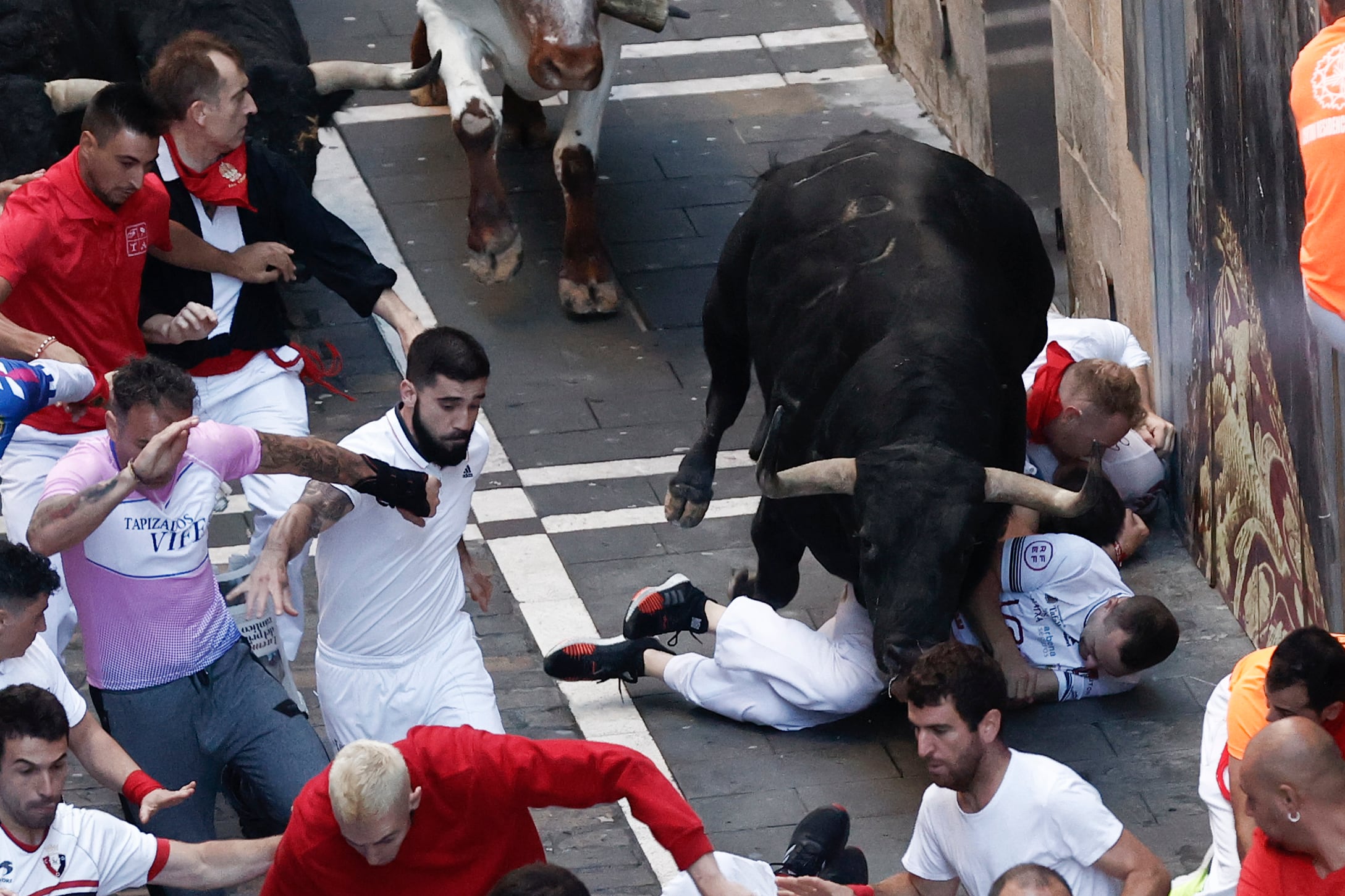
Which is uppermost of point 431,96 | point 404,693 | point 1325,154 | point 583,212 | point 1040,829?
point 1325,154

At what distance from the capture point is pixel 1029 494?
725 centimetres

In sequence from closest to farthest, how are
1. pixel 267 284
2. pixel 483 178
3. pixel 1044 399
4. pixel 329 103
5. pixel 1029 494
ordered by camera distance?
1. pixel 1029 494
2. pixel 267 284
3. pixel 1044 399
4. pixel 329 103
5. pixel 483 178

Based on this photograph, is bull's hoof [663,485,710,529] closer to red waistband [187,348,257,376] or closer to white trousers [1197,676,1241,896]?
red waistband [187,348,257,376]

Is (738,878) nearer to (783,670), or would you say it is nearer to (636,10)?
(783,670)

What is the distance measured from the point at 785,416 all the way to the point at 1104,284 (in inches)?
102

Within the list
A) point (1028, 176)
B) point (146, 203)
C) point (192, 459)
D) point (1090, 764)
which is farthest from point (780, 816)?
point (1028, 176)

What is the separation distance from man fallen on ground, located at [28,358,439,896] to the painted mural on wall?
3.21 m

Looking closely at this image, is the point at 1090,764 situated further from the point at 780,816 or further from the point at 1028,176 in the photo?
the point at 1028,176

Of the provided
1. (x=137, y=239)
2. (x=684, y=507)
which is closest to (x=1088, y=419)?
(x=684, y=507)

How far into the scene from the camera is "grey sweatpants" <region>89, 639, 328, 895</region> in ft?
21.7

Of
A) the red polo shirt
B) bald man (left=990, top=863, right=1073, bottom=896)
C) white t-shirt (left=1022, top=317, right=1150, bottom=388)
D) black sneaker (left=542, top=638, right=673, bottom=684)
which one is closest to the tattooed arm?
the red polo shirt

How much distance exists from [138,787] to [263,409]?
2317 mm

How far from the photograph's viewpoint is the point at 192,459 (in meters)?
6.60

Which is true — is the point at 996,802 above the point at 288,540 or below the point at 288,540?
below
